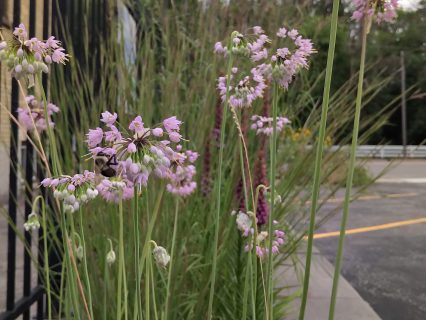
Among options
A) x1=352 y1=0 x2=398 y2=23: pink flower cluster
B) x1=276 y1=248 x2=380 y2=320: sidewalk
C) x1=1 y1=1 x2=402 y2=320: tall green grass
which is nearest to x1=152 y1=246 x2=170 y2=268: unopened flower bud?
x1=1 y1=1 x2=402 y2=320: tall green grass

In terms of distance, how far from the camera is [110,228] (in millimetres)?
2291

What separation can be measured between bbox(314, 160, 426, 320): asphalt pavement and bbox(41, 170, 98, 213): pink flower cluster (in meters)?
1.85

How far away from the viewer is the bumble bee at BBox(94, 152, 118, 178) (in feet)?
2.89

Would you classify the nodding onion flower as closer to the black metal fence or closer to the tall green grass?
the tall green grass

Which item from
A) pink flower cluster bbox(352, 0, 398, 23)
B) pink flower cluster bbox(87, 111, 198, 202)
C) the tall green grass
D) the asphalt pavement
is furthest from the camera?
the asphalt pavement

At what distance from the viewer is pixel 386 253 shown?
16.9ft

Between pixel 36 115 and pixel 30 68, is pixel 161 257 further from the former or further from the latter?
pixel 36 115

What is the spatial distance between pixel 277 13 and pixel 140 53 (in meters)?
0.86

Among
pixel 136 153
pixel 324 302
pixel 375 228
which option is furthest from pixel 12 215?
pixel 375 228

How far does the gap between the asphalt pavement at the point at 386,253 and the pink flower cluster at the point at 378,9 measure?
4.68 feet

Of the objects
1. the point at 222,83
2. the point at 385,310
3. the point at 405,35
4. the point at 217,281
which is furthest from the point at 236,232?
the point at 405,35

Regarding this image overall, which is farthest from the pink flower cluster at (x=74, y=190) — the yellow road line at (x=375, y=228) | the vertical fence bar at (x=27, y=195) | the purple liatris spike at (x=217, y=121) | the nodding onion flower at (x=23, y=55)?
the yellow road line at (x=375, y=228)

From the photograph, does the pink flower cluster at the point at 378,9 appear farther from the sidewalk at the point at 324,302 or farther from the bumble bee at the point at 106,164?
the sidewalk at the point at 324,302

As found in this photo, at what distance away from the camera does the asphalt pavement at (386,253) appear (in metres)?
3.60
